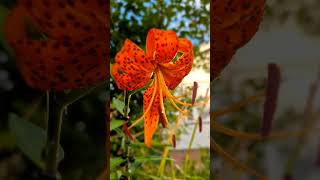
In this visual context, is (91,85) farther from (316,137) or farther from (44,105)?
(316,137)

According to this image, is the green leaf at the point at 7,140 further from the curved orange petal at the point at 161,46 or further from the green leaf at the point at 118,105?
the curved orange petal at the point at 161,46

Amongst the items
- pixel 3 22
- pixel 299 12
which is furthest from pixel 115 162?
pixel 299 12

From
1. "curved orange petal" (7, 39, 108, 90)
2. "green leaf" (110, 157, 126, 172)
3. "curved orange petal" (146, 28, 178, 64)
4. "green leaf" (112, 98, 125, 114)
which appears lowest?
"green leaf" (110, 157, 126, 172)

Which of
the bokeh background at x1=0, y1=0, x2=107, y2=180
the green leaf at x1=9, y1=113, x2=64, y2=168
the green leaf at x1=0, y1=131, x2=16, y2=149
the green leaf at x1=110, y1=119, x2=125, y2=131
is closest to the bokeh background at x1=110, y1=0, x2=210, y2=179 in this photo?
the green leaf at x1=110, y1=119, x2=125, y2=131

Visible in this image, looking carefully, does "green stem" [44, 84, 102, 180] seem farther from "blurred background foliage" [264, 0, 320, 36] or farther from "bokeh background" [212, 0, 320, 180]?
"blurred background foliage" [264, 0, 320, 36]

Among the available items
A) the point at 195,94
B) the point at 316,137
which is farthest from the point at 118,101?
the point at 316,137

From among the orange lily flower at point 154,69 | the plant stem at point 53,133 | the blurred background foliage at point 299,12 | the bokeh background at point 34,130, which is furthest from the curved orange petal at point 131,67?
the blurred background foliage at point 299,12
